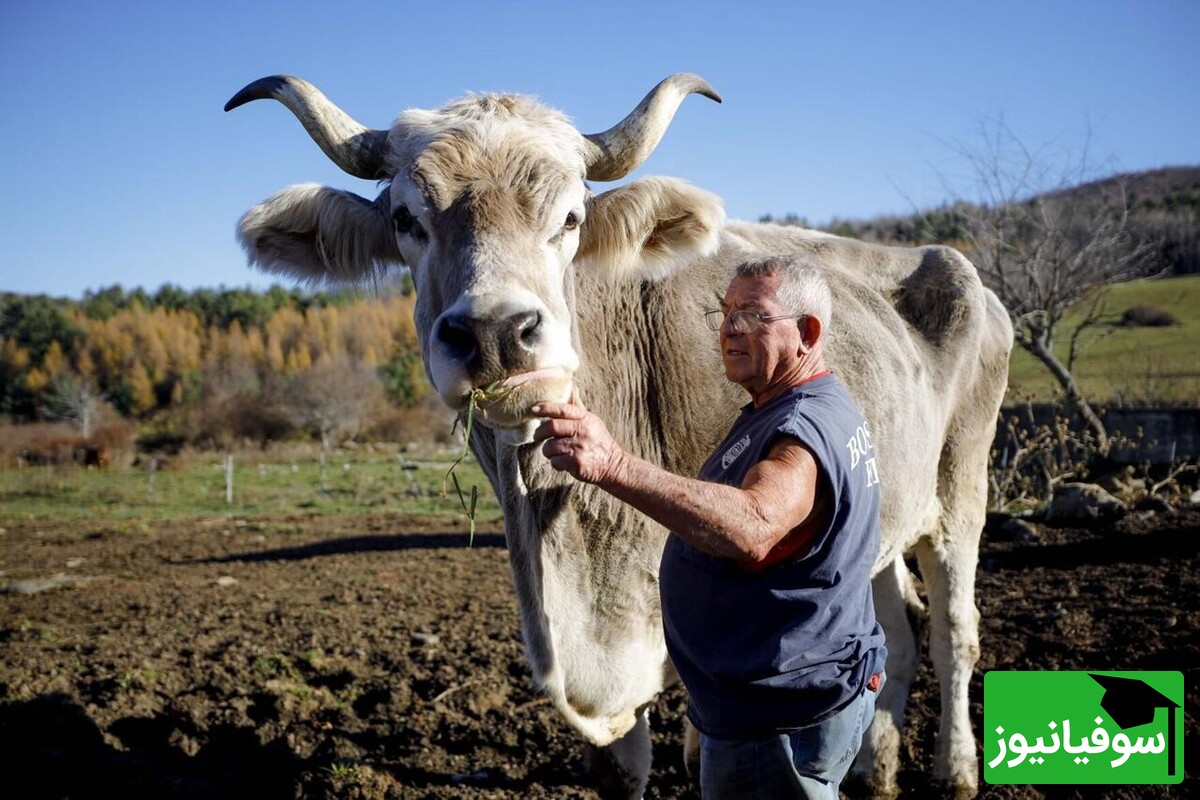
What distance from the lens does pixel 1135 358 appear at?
2355cm

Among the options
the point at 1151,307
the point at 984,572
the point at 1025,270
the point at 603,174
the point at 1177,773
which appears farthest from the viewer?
the point at 1151,307

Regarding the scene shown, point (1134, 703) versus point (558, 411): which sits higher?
point (558, 411)

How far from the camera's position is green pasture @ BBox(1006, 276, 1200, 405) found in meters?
18.0

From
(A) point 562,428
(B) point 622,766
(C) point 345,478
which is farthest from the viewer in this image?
(C) point 345,478

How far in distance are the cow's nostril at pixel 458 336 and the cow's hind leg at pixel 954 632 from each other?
13.7ft

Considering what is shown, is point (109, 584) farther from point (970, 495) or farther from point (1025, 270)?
point (1025, 270)

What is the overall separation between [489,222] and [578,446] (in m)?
1.15

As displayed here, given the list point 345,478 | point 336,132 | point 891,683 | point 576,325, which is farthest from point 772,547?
point 345,478

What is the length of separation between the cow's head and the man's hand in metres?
0.36

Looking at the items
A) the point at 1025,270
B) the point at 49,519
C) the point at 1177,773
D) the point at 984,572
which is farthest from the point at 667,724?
the point at 49,519

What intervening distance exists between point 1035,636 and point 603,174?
207 inches

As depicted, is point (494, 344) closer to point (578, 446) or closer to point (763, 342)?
point (578, 446)

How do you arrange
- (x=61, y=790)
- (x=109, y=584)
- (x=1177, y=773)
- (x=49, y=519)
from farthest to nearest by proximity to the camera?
(x=49, y=519)
(x=109, y=584)
(x=61, y=790)
(x=1177, y=773)

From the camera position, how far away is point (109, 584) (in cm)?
1130
